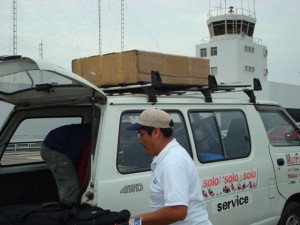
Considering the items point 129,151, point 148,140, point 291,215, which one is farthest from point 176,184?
point 291,215

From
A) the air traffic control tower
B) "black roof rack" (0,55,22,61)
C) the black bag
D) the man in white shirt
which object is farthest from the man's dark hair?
the air traffic control tower

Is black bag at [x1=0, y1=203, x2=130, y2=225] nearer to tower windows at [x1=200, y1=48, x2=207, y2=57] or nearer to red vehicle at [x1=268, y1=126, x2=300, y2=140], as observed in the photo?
red vehicle at [x1=268, y1=126, x2=300, y2=140]

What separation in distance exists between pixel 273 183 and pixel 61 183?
2.36 metres

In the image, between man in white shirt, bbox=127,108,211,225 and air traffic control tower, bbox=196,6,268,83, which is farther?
air traffic control tower, bbox=196,6,268,83

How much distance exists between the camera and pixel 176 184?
7.93ft

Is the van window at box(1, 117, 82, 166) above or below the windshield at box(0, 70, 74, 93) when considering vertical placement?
below

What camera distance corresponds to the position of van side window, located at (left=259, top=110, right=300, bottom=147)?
5086 mm

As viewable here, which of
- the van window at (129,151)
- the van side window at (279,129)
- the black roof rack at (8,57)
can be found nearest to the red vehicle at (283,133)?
the van side window at (279,129)

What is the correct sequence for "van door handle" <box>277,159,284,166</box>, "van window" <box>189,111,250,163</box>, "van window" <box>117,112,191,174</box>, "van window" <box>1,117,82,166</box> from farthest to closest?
"van door handle" <box>277,159,284,166</box> < "van window" <box>1,117,82,166</box> < "van window" <box>189,111,250,163</box> < "van window" <box>117,112,191,174</box>

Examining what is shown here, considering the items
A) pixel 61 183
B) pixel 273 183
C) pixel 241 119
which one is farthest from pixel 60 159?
pixel 273 183

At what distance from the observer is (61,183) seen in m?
3.82

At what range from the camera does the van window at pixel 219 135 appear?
13.6 ft

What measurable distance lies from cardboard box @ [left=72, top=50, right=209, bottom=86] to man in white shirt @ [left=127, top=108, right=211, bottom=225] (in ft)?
5.33

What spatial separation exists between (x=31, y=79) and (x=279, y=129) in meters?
3.23
